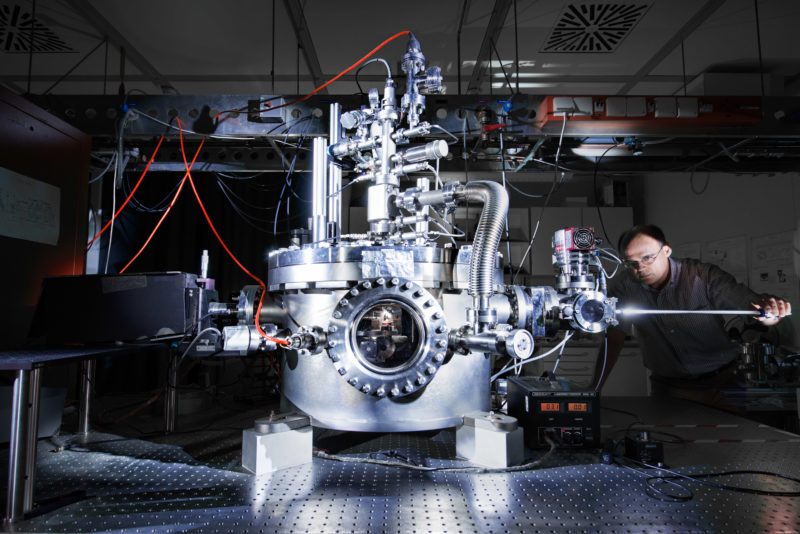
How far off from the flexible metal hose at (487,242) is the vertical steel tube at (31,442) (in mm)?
938

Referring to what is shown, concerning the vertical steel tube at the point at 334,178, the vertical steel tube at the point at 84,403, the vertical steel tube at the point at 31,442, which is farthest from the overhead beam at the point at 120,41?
the vertical steel tube at the point at 31,442

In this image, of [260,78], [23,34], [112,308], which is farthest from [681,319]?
[23,34]

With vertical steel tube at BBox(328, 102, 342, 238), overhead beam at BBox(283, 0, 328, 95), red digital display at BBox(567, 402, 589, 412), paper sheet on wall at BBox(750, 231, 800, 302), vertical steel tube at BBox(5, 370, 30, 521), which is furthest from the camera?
paper sheet on wall at BBox(750, 231, 800, 302)

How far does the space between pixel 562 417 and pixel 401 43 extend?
2196 mm

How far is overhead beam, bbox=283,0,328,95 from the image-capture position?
2.13m

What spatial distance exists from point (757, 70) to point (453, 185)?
2878 millimetres

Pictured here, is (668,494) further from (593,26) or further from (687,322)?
(593,26)

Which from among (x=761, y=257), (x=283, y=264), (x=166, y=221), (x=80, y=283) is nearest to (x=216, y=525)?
(x=283, y=264)

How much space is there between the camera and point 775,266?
9.27ft

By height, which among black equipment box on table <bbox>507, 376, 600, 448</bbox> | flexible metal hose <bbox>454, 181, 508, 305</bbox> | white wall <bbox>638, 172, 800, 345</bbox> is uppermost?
white wall <bbox>638, 172, 800, 345</bbox>

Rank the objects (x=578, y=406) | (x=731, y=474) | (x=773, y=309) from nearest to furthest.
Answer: (x=731, y=474) → (x=578, y=406) → (x=773, y=309)

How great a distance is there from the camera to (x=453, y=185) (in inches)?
45.0

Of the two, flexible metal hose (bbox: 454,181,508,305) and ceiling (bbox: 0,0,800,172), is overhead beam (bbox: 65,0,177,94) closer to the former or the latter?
ceiling (bbox: 0,0,800,172)

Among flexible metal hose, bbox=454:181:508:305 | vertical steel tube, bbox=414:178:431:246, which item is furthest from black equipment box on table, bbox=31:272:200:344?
flexible metal hose, bbox=454:181:508:305
